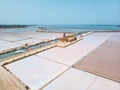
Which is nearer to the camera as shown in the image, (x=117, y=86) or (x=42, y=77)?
(x=117, y=86)

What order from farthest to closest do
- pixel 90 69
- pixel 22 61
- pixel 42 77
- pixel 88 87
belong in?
pixel 22 61 < pixel 90 69 < pixel 42 77 < pixel 88 87

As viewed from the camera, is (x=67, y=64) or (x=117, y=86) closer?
(x=117, y=86)

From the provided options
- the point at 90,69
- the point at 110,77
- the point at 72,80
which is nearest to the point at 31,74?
the point at 72,80

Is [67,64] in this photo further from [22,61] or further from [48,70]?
[22,61]

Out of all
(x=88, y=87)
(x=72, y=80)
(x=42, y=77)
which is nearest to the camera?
(x=88, y=87)

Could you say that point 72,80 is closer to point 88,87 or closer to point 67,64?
point 88,87

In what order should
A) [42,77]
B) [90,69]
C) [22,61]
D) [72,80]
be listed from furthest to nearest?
[22,61] → [90,69] → [42,77] → [72,80]

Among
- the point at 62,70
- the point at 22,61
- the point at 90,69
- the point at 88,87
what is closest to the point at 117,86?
the point at 88,87

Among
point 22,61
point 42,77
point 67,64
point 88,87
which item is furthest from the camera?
point 22,61

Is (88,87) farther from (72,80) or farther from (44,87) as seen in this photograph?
(44,87)
